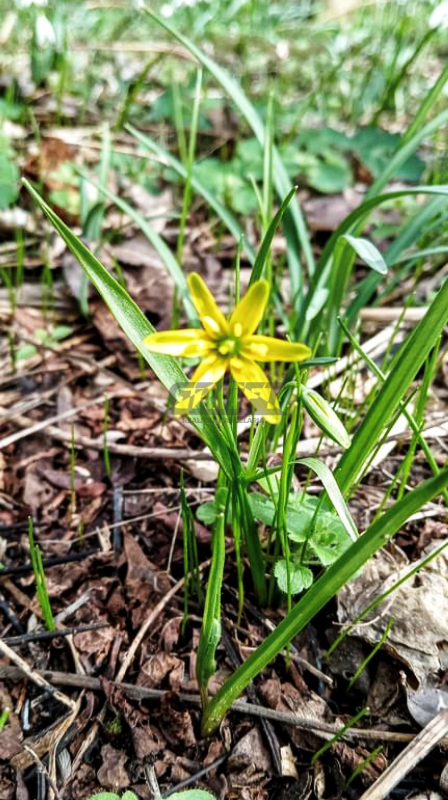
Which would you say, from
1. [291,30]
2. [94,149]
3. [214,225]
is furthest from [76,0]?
[214,225]

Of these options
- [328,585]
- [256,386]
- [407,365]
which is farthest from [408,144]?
[328,585]

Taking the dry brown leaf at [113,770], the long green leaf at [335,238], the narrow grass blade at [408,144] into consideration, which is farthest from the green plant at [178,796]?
the narrow grass blade at [408,144]

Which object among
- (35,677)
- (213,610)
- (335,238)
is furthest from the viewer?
(335,238)

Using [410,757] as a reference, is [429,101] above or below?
above

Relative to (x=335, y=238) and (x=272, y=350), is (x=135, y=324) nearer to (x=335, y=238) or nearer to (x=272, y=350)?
(x=272, y=350)

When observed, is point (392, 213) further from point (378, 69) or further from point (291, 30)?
point (291, 30)

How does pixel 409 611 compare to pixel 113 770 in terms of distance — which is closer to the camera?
pixel 113 770
